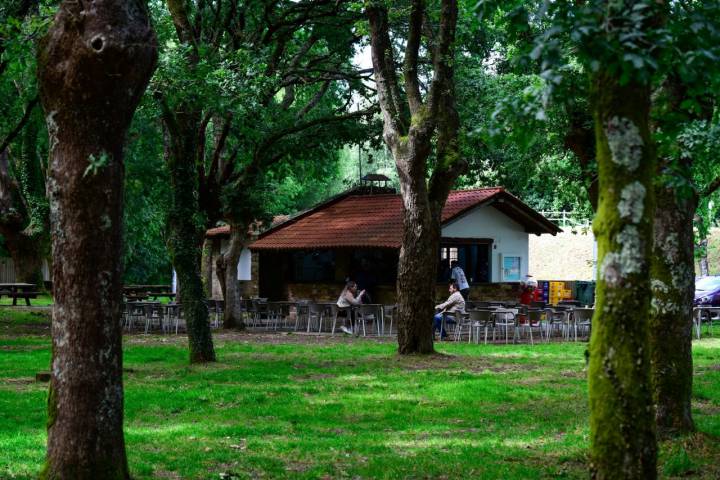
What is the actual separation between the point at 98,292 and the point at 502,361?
12218 mm

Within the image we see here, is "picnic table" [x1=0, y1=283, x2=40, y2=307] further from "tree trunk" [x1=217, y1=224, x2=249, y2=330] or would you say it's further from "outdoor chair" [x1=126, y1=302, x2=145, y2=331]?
"tree trunk" [x1=217, y1=224, x2=249, y2=330]

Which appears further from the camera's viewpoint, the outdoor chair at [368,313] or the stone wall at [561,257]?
the stone wall at [561,257]

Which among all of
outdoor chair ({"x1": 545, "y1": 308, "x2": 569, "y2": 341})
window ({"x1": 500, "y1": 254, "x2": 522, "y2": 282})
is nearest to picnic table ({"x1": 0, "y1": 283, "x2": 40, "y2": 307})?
window ({"x1": 500, "y1": 254, "x2": 522, "y2": 282})

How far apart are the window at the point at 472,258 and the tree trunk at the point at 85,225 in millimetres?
25042

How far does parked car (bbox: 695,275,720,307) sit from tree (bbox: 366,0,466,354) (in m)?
19.8

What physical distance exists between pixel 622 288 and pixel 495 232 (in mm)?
26563

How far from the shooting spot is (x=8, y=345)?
20.3m

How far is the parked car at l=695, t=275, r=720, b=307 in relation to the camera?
35531 mm

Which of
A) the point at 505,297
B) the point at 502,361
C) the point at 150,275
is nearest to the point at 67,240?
the point at 502,361

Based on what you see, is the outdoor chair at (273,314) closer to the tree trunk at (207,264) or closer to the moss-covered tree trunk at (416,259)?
the tree trunk at (207,264)

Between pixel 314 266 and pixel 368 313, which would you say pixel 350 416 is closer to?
pixel 368 313

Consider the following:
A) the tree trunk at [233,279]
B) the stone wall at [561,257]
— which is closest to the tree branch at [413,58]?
the tree trunk at [233,279]

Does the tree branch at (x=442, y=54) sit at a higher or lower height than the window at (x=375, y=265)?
higher

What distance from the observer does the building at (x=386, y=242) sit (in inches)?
1193
